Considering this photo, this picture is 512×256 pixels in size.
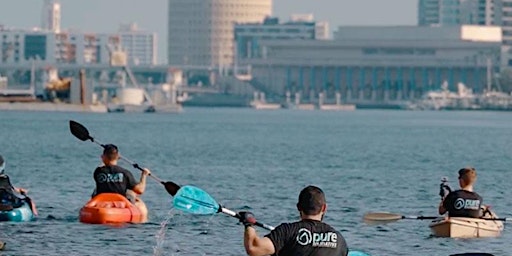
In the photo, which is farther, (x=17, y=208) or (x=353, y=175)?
(x=353, y=175)

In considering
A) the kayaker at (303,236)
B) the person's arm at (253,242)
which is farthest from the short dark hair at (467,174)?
the person's arm at (253,242)

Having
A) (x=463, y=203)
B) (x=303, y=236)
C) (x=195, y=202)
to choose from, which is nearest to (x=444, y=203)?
(x=463, y=203)

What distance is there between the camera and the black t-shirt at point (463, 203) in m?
31.2

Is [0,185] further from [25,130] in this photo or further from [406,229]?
[25,130]

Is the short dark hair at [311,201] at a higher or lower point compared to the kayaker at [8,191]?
higher

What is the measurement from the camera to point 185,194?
68.3ft

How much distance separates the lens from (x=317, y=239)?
19016 mm

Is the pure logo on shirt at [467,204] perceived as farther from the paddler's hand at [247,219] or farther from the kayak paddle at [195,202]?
the paddler's hand at [247,219]

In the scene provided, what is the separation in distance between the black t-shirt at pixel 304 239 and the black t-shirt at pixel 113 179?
521 inches

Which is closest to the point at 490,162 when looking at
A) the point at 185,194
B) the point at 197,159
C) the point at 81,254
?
the point at 197,159

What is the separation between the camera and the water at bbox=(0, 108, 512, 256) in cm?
3306

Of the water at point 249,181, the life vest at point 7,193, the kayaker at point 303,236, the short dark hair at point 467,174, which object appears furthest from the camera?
the water at point 249,181

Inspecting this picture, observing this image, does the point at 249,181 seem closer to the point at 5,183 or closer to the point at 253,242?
the point at 5,183

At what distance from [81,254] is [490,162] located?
45656 mm
